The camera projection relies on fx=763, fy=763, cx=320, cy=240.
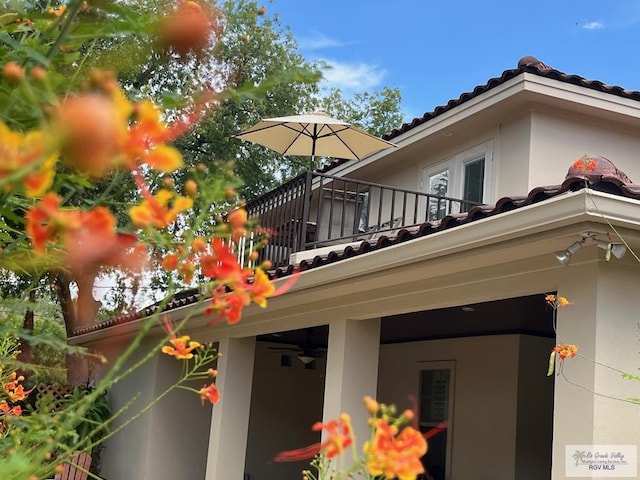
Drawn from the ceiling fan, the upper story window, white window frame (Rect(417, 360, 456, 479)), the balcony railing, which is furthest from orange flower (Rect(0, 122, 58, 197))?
the ceiling fan

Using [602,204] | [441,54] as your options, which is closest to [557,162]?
[602,204]

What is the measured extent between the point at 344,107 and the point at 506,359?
17.1 m

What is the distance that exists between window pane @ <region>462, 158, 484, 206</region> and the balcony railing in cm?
15

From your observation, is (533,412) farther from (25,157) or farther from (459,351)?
(25,157)

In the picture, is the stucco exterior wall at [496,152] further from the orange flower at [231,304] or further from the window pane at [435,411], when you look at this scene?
the orange flower at [231,304]

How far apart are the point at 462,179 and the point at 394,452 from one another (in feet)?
26.2

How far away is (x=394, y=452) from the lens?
3.84 feet

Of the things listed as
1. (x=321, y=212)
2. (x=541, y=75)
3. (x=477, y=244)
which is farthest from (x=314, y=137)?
(x=477, y=244)

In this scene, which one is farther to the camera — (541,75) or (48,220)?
(541,75)

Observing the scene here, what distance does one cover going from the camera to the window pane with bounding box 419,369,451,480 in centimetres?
991

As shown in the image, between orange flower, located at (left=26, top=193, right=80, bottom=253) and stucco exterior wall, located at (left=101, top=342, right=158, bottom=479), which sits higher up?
orange flower, located at (left=26, top=193, right=80, bottom=253)

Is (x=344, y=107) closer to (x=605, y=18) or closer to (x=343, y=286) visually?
(x=605, y=18)

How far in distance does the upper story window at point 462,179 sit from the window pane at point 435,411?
2.38 meters

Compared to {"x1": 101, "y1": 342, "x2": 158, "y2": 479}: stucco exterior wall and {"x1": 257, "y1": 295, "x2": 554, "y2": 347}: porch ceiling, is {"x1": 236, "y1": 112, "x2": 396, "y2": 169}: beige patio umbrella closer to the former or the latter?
{"x1": 257, "y1": 295, "x2": 554, "y2": 347}: porch ceiling
